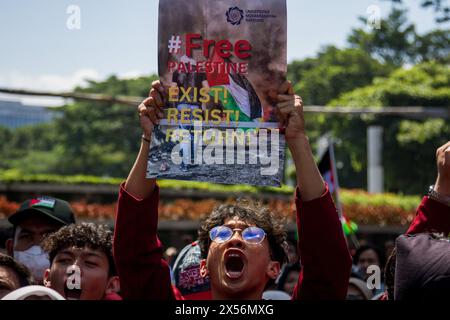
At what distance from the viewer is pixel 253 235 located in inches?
117

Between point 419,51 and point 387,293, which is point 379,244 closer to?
point 387,293

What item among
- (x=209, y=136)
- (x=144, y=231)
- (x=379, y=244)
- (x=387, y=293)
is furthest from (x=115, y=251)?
(x=379, y=244)

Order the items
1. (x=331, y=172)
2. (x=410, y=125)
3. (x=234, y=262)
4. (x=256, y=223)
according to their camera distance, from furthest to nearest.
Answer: (x=410, y=125)
(x=331, y=172)
(x=256, y=223)
(x=234, y=262)

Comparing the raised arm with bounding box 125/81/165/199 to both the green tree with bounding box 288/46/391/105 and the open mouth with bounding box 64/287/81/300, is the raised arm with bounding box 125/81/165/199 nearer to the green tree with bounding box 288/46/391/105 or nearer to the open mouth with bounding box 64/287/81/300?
the open mouth with bounding box 64/287/81/300

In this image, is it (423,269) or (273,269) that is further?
(273,269)

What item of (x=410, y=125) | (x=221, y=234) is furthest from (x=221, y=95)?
(x=410, y=125)

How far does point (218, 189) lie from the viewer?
707 inches

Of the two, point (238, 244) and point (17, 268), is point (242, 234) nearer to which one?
point (238, 244)

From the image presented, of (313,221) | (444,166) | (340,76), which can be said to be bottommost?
(313,221)

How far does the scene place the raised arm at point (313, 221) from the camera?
278 centimetres

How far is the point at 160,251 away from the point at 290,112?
0.74m

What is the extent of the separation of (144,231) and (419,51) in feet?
165

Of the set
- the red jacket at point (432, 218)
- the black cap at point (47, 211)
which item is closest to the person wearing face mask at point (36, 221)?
the black cap at point (47, 211)

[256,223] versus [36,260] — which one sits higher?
[256,223]
